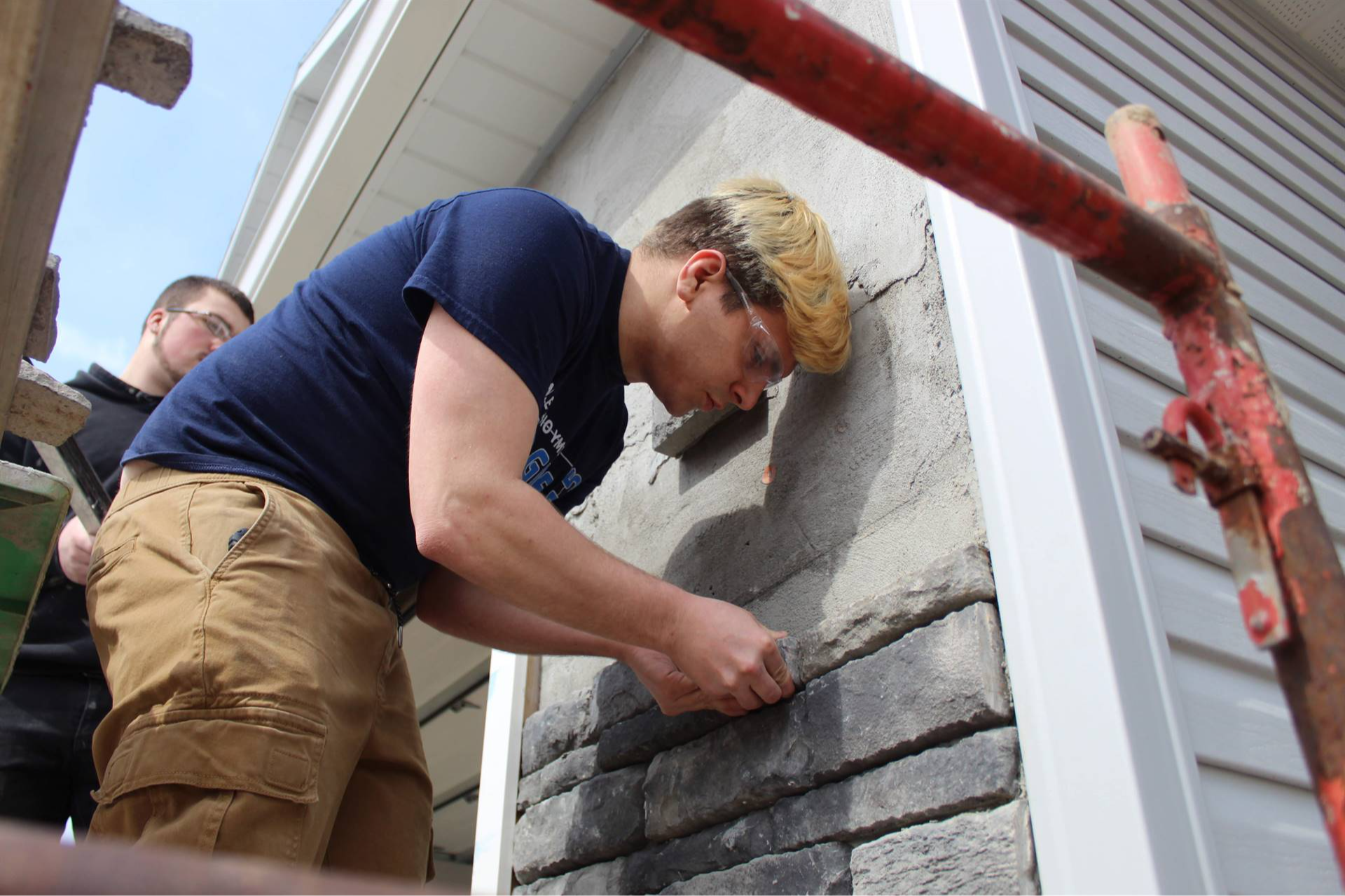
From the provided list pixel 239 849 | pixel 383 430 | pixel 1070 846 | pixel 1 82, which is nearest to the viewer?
pixel 1 82

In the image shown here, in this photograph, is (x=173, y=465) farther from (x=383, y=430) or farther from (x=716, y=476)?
(x=716, y=476)

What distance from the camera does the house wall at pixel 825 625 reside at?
55.8 inches

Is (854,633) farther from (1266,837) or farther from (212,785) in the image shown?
(212,785)

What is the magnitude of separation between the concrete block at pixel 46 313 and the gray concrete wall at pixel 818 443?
3.84ft

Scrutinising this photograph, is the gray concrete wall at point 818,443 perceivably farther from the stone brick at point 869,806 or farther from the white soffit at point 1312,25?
the white soffit at point 1312,25

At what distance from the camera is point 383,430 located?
1762 millimetres

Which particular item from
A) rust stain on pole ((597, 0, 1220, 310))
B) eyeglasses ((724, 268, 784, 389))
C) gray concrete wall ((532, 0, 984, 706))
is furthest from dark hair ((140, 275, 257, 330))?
rust stain on pole ((597, 0, 1220, 310))

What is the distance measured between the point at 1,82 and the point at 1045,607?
1.28m

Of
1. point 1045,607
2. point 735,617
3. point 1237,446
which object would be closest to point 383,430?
point 735,617

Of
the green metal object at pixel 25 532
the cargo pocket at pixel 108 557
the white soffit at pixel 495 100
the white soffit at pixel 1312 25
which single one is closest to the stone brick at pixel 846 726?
the cargo pocket at pixel 108 557

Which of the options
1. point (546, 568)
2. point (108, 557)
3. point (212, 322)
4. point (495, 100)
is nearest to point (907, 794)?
point (546, 568)

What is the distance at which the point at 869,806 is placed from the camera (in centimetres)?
148

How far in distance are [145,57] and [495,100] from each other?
2.39m

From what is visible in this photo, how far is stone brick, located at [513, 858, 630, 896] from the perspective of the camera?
1982 mm
